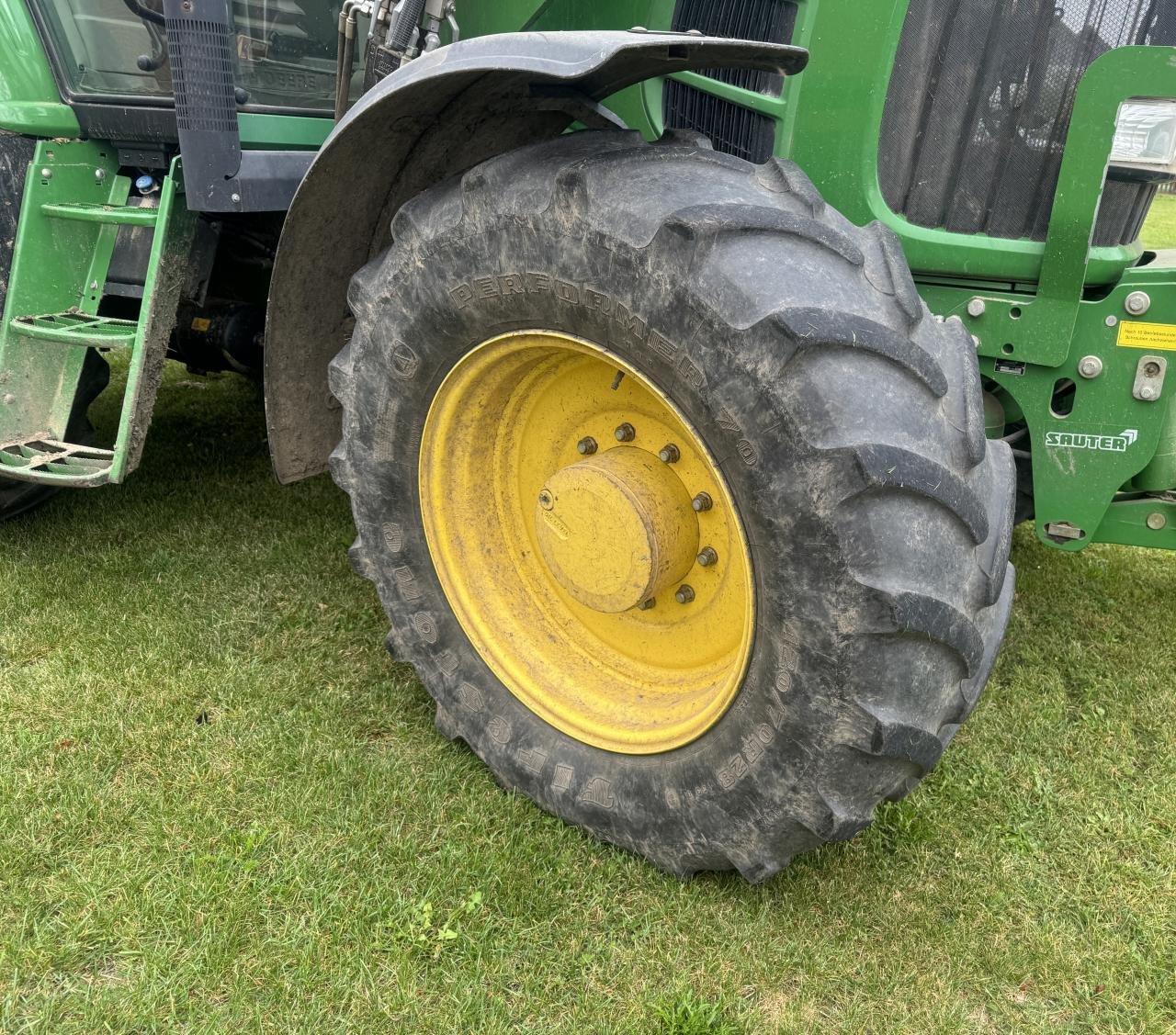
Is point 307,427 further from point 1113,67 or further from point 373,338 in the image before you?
point 1113,67

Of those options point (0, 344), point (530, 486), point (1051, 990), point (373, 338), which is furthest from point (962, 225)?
point (0, 344)

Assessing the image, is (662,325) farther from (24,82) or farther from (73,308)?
(24,82)

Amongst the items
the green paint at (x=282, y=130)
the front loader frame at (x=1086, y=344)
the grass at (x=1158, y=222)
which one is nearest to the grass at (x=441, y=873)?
the front loader frame at (x=1086, y=344)

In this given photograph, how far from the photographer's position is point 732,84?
7.29 feet

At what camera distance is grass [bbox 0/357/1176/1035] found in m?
1.74

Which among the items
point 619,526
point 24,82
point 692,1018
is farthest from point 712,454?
point 24,82

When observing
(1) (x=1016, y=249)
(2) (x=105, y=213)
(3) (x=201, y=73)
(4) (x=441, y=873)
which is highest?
(3) (x=201, y=73)

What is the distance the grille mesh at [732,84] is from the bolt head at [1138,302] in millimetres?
813

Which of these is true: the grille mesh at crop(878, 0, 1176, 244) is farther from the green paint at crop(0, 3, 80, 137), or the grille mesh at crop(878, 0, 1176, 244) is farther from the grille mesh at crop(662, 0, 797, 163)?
the green paint at crop(0, 3, 80, 137)

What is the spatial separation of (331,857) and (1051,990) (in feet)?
4.51

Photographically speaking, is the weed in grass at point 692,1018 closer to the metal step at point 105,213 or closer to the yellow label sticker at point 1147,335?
the yellow label sticker at point 1147,335

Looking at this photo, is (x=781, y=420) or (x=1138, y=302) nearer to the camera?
(x=781, y=420)

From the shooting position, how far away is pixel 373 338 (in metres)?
2.06

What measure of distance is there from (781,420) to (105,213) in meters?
1.95
